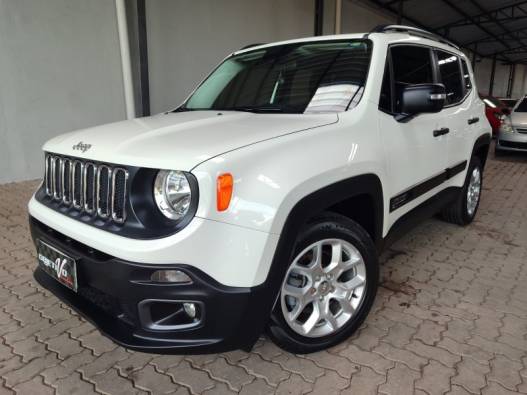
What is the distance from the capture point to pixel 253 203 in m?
1.63

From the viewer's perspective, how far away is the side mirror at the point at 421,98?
2.34 metres

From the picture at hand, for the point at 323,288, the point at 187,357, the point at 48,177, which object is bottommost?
the point at 187,357

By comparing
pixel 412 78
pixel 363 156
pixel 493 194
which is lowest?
pixel 493 194

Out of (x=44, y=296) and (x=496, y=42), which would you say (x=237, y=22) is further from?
(x=496, y=42)

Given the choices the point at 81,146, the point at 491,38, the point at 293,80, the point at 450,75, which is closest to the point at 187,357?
the point at 81,146

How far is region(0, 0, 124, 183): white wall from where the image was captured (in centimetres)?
563

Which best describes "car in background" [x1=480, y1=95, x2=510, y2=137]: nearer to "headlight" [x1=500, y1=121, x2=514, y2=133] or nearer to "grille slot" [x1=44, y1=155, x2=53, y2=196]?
"headlight" [x1=500, y1=121, x2=514, y2=133]

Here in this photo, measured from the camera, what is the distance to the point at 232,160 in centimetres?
162

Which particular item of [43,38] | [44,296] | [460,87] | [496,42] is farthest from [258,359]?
[496,42]

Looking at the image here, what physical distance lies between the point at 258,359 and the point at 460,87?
303 centimetres

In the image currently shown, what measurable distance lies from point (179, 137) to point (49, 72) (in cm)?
520

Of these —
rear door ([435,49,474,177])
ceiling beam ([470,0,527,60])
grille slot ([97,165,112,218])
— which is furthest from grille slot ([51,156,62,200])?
ceiling beam ([470,0,527,60])

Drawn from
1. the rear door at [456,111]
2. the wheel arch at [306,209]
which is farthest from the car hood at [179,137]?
the rear door at [456,111]

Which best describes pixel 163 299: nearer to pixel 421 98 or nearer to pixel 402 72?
pixel 421 98
